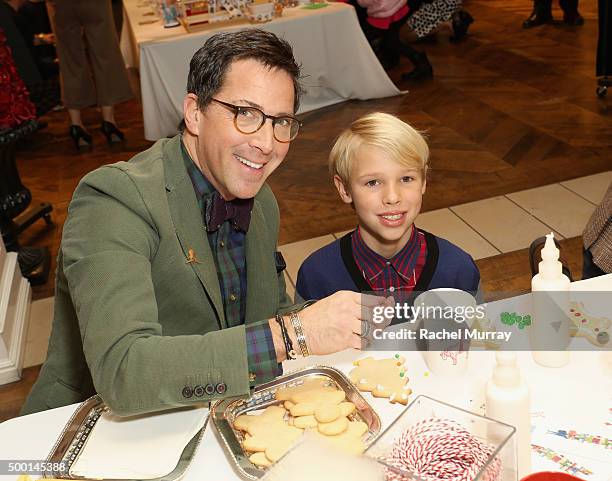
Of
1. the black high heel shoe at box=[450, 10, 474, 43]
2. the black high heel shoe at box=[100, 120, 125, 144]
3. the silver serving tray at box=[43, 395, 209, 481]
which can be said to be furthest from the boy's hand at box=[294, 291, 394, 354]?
the black high heel shoe at box=[450, 10, 474, 43]

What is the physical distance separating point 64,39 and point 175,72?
98 centimetres

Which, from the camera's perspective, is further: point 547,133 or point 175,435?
point 547,133

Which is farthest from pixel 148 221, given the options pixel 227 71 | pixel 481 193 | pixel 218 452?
pixel 481 193

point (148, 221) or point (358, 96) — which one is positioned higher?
point (148, 221)

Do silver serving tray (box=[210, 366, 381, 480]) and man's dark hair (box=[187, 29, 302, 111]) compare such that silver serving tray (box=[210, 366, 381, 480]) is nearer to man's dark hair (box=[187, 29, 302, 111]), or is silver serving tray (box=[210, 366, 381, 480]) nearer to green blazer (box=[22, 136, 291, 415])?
green blazer (box=[22, 136, 291, 415])

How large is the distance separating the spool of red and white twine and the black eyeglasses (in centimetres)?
73

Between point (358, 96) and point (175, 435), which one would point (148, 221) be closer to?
point (175, 435)

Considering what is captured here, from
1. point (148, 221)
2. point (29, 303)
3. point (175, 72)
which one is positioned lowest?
point (29, 303)

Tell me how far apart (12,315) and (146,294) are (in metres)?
2.16

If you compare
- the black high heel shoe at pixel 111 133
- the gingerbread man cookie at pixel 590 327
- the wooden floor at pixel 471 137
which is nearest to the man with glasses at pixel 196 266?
the gingerbread man cookie at pixel 590 327

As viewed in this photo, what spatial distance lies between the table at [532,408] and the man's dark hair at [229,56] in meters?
0.59

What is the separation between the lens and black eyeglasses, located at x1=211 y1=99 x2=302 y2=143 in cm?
147

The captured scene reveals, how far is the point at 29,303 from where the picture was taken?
11.6ft

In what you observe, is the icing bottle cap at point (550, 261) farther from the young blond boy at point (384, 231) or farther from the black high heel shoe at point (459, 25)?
the black high heel shoe at point (459, 25)
